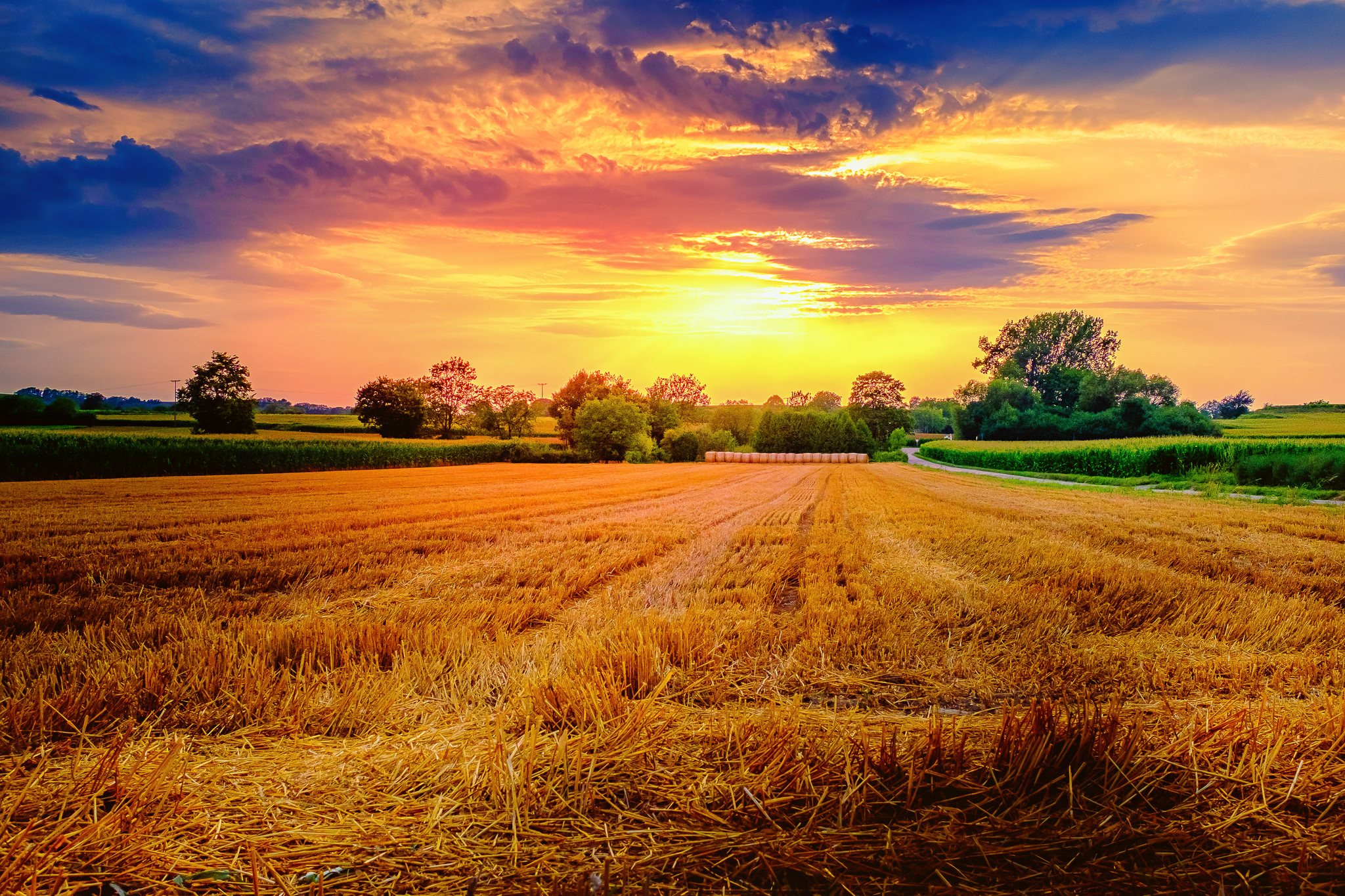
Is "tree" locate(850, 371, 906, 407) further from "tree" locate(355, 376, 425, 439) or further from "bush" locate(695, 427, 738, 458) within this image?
"tree" locate(355, 376, 425, 439)

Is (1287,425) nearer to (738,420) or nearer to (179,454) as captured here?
(738,420)

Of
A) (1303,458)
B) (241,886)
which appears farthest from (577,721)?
(1303,458)

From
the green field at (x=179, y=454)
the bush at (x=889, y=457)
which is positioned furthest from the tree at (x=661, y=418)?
the green field at (x=179, y=454)

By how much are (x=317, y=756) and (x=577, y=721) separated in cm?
108

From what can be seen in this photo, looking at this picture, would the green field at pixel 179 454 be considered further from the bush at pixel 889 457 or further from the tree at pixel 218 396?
the bush at pixel 889 457

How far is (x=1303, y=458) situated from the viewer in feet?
69.8

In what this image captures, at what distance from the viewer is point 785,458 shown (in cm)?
7556

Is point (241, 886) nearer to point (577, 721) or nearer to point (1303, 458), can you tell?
point (577, 721)

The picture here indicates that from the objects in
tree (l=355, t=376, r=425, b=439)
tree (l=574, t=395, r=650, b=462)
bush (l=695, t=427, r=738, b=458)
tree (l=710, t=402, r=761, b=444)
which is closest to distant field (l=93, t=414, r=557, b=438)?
tree (l=355, t=376, r=425, b=439)

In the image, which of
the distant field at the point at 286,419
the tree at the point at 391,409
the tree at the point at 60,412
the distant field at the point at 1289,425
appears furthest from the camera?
the tree at the point at 391,409

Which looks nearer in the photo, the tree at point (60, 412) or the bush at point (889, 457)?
the tree at point (60, 412)

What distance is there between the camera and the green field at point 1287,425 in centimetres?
3972

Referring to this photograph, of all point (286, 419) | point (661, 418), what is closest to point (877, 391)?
point (661, 418)

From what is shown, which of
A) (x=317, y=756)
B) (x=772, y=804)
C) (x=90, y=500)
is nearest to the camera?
(x=772, y=804)
